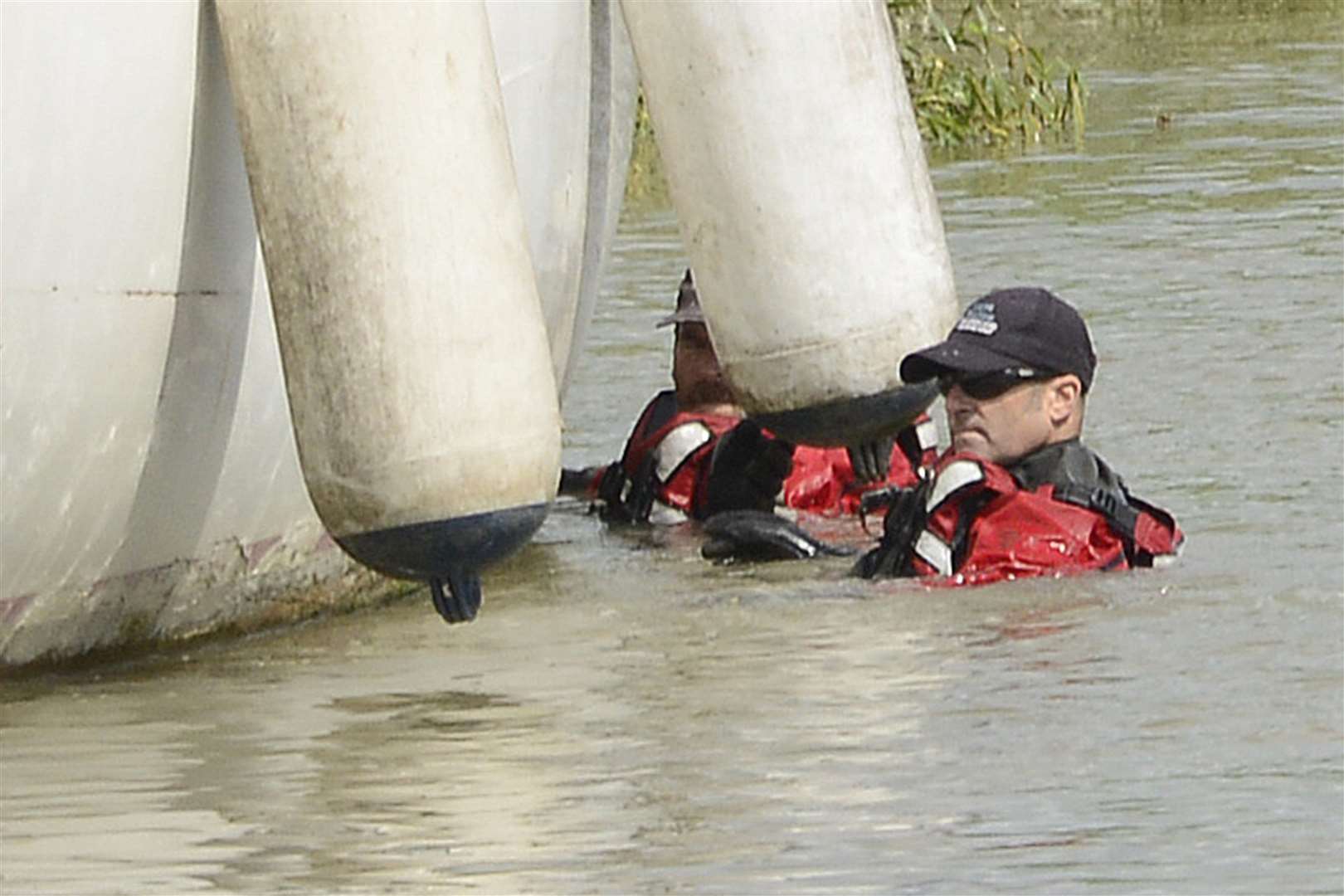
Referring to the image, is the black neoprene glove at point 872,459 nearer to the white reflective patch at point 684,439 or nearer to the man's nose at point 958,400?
the man's nose at point 958,400

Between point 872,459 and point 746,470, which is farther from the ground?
point 872,459

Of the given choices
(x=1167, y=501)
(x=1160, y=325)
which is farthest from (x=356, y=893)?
(x=1160, y=325)

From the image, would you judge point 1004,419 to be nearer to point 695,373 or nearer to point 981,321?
point 981,321

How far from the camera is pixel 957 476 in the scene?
6.47m

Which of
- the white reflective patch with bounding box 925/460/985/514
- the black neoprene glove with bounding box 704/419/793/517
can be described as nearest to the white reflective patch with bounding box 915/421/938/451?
the black neoprene glove with bounding box 704/419/793/517

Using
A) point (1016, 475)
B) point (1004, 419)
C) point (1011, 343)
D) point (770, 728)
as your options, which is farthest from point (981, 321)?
point (770, 728)

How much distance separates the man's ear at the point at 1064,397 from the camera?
6.70m

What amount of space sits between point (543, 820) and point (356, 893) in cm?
38

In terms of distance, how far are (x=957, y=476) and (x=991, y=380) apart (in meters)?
0.27

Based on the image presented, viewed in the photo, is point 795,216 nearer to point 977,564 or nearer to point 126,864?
point 977,564

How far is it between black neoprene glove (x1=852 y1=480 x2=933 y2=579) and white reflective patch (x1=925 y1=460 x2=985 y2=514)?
0.29ft

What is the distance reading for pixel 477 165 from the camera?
549 centimetres

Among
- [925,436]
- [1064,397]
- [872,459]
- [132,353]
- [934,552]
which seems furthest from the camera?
[925,436]

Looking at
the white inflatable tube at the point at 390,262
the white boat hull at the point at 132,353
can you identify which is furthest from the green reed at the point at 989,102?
the white inflatable tube at the point at 390,262
